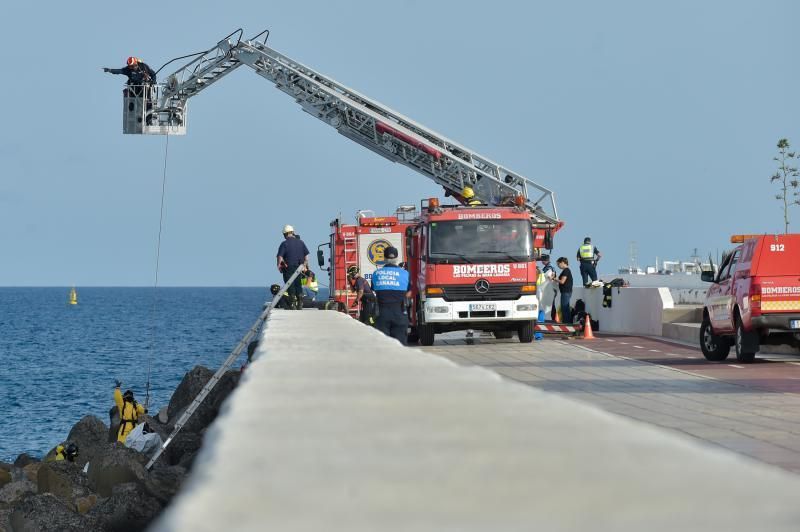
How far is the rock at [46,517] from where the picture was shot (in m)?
15.4

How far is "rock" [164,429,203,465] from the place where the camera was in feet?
68.8

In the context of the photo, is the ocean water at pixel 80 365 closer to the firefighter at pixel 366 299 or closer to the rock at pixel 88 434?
the rock at pixel 88 434

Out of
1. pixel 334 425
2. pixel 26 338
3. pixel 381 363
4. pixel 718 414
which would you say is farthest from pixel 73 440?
pixel 26 338

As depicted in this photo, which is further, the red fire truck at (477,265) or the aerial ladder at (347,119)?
the aerial ladder at (347,119)

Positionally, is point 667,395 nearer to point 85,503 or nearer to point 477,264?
point 85,503

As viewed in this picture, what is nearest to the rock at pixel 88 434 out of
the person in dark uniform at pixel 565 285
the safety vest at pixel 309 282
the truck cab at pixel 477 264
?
the safety vest at pixel 309 282

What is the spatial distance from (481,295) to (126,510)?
13.0m

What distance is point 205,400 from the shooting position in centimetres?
2548

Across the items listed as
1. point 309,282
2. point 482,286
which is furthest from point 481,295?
point 309,282

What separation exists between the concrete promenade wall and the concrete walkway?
29.2m

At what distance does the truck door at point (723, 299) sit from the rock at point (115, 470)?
9947 mm

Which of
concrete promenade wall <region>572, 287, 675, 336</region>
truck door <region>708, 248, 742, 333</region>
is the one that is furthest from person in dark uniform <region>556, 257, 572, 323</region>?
truck door <region>708, 248, 742, 333</region>

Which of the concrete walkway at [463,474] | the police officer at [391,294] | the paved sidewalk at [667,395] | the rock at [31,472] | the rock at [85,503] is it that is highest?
the police officer at [391,294]

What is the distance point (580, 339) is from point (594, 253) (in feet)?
23.5
